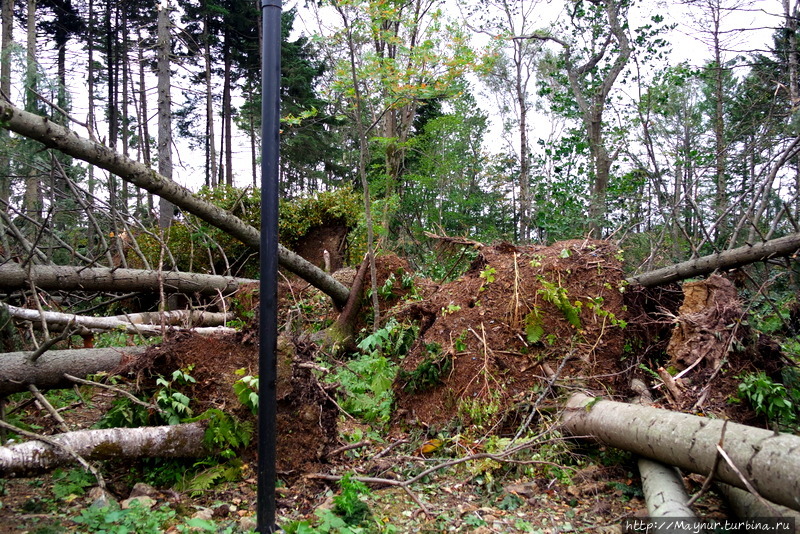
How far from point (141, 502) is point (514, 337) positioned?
330 centimetres

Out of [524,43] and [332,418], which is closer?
[332,418]

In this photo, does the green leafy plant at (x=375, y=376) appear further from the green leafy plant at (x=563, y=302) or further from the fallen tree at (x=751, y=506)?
the fallen tree at (x=751, y=506)

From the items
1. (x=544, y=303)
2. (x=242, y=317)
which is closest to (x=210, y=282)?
(x=242, y=317)

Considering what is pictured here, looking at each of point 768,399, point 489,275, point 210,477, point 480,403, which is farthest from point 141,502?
point 768,399

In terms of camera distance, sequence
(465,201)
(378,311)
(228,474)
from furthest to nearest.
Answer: (465,201)
(378,311)
(228,474)

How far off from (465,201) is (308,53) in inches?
404

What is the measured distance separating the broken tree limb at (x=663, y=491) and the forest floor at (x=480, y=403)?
222 millimetres

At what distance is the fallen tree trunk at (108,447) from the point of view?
2.90 m

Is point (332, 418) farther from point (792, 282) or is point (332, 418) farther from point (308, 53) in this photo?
point (308, 53)

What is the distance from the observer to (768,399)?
3.89 meters

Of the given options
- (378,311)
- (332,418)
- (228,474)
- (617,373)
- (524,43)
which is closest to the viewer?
(228,474)

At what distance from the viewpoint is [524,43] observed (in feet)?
71.1

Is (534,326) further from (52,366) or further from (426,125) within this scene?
(426,125)

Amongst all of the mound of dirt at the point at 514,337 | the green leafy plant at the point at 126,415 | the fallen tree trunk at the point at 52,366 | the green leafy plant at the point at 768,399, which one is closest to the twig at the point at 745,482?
the green leafy plant at the point at 768,399
